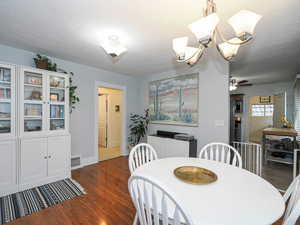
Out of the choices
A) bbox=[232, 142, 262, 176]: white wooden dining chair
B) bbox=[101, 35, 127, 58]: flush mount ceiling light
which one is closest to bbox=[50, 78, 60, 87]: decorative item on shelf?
bbox=[101, 35, 127, 58]: flush mount ceiling light

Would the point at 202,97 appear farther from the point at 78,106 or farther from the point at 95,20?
the point at 78,106

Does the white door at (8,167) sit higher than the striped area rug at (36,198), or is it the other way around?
the white door at (8,167)

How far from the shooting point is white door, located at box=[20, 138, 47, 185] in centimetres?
227

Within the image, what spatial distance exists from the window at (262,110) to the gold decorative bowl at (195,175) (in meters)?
6.29

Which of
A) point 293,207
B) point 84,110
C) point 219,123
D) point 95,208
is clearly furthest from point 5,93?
point 219,123

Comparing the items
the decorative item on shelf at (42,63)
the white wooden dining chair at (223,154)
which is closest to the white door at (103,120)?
the decorative item on shelf at (42,63)

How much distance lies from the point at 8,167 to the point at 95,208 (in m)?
1.47

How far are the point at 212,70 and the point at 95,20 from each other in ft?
7.61

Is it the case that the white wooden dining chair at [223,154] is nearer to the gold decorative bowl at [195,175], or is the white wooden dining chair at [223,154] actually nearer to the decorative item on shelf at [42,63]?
the gold decorative bowl at [195,175]

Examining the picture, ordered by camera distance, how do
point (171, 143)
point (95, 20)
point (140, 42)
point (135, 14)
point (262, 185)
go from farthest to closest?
point (171, 143) < point (140, 42) < point (95, 20) < point (135, 14) < point (262, 185)

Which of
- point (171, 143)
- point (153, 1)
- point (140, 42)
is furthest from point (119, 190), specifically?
point (153, 1)

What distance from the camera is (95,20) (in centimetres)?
170

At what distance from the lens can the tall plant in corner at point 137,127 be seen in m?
4.13

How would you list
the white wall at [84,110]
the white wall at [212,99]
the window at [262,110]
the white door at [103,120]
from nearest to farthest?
the white wall at [212,99], the white wall at [84,110], the white door at [103,120], the window at [262,110]
